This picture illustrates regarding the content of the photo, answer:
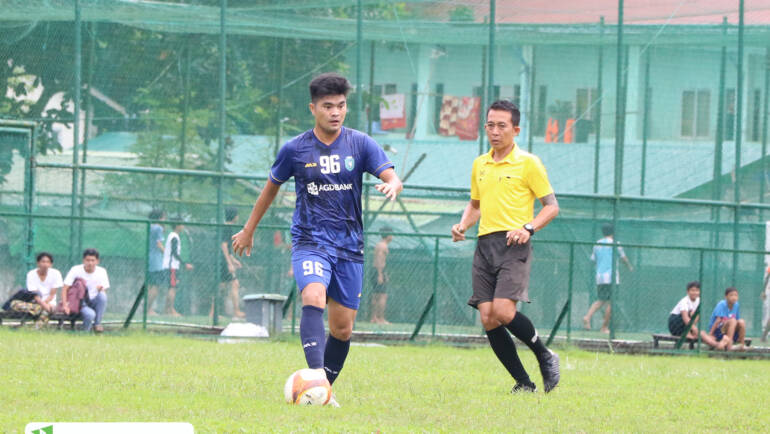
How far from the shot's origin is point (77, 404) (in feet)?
22.2

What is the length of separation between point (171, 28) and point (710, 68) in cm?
868

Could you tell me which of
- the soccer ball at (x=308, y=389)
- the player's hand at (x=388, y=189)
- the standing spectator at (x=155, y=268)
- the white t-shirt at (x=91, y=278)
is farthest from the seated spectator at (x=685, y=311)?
the soccer ball at (x=308, y=389)

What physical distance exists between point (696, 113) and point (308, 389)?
14.0 meters

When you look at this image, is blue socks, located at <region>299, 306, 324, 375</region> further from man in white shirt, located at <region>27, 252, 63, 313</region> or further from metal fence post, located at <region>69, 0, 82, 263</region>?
metal fence post, located at <region>69, 0, 82, 263</region>

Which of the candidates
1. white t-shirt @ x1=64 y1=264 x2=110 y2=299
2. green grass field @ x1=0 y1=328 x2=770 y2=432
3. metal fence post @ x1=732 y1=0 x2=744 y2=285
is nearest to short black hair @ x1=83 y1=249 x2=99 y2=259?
white t-shirt @ x1=64 y1=264 x2=110 y2=299

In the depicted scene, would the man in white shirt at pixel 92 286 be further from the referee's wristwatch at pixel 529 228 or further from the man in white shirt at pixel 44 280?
the referee's wristwatch at pixel 529 228

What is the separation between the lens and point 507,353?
8984mm

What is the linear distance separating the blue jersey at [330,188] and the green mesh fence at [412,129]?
865 centimetres

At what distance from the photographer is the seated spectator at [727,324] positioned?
660 inches

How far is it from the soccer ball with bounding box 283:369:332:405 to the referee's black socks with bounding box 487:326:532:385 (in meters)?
2.22

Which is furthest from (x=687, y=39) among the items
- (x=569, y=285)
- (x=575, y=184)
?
(x=569, y=285)

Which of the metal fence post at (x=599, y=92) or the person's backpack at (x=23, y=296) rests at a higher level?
the metal fence post at (x=599, y=92)

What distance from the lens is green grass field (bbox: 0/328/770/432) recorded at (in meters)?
6.52

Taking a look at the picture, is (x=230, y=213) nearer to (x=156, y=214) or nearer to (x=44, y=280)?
(x=156, y=214)
